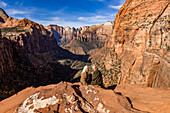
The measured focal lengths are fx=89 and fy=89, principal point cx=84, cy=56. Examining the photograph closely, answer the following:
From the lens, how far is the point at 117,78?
40.8m

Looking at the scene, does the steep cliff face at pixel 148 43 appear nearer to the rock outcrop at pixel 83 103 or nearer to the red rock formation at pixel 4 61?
the rock outcrop at pixel 83 103

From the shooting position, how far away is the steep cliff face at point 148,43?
19.1 m

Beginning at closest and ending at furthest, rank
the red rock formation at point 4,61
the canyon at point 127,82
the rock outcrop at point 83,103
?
the rock outcrop at point 83,103, the canyon at point 127,82, the red rock formation at point 4,61

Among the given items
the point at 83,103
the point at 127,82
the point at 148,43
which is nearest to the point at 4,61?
the point at 83,103

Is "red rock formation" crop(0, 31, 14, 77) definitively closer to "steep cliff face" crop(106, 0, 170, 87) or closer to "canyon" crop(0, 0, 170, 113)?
"canyon" crop(0, 0, 170, 113)

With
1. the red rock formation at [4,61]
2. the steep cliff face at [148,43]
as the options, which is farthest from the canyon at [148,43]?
the red rock formation at [4,61]

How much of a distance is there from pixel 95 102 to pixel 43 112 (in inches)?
177

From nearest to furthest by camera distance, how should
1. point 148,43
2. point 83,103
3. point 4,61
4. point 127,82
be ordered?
point 83,103, point 148,43, point 127,82, point 4,61

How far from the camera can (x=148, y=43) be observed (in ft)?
78.8

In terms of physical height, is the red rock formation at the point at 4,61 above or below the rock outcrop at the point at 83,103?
below

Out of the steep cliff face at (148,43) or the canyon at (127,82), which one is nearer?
the canyon at (127,82)

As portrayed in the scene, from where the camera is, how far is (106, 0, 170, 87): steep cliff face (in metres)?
19.1

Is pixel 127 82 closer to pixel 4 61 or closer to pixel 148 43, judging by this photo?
pixel 148 43

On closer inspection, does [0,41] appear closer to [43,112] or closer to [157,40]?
[43,112]
